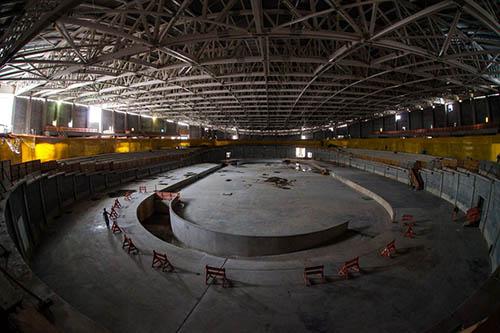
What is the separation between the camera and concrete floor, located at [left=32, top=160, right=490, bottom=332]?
4.91 m

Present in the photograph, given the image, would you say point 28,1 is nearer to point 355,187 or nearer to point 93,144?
point 355,187

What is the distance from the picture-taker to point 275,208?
1423 cm

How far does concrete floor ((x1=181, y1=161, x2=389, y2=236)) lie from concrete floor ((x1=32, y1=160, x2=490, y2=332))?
2315 mm

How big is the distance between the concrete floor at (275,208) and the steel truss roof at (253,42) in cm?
958

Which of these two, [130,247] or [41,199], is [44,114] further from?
[130,247]

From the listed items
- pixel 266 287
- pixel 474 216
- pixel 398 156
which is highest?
pixel 398 156

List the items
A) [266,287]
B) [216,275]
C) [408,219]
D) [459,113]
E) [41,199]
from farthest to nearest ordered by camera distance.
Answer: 1. [459,113]
2. [41,199]
3. [408,219]
4. [216,275]
5. [266,287]

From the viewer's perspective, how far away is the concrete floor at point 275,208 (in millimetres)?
11211

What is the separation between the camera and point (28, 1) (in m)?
6.04

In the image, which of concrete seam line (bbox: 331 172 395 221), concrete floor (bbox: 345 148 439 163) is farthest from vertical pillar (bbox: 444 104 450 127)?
concrete seam line (bbox: 331 172 395 221)

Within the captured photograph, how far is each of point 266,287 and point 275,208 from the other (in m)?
8.16

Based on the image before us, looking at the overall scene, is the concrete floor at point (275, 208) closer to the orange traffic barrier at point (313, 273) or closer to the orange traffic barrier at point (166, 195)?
the orange traffic barrier at point (166, 195)

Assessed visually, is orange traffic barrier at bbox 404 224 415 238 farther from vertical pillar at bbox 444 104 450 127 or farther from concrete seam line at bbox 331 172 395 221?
vertical pillar at bbox 444 104 450 127

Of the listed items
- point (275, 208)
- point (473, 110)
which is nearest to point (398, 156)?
point (473, 110)
